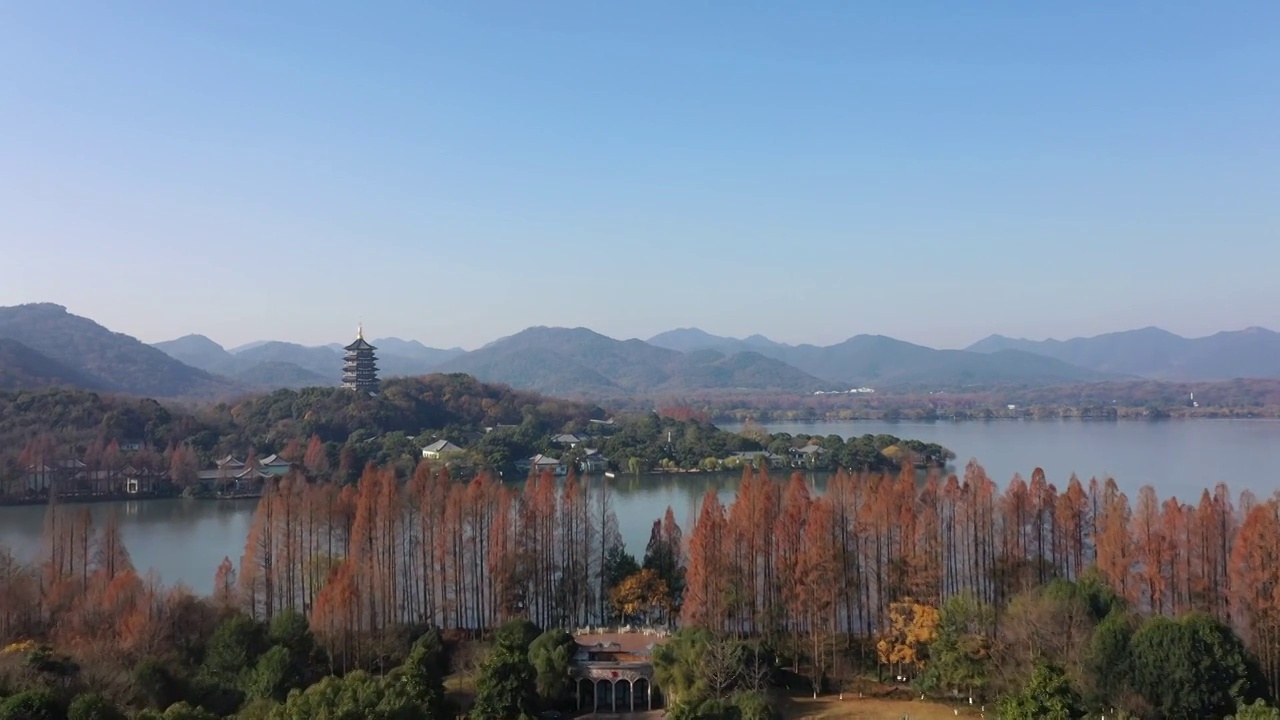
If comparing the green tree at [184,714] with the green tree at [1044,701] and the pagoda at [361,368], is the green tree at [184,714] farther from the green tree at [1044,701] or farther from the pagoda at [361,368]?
the pagoda at [361,368]

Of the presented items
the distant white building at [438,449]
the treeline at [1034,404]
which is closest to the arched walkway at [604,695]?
the distant white building at [438,449]

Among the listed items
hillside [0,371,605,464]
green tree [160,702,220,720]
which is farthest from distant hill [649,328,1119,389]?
green tree [160,702,220,720]

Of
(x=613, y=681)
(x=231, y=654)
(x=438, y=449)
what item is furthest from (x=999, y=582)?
(x=438, y=449)

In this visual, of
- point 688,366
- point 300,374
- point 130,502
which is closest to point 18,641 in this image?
point 130,502

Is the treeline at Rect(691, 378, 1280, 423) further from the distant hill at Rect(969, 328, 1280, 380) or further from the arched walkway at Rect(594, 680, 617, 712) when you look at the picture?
the distant hill at Rect(969, 328, 1280, 380)

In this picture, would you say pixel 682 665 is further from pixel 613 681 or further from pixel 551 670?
pixel 551 670
